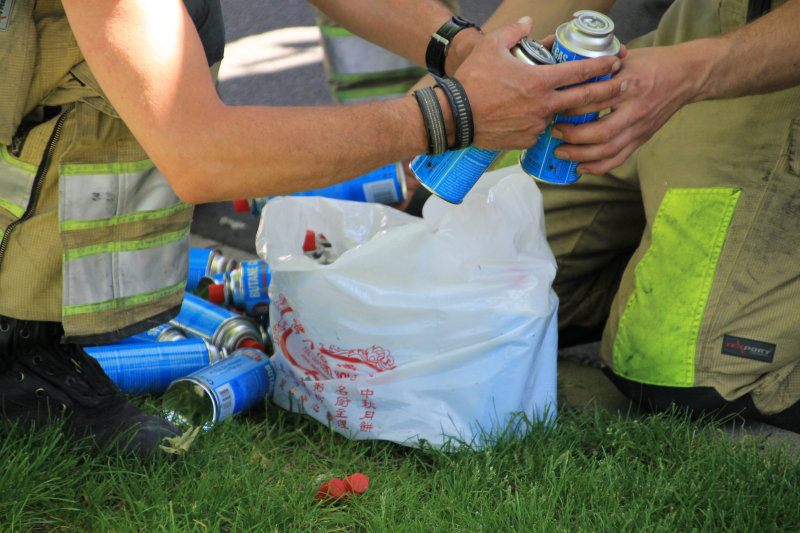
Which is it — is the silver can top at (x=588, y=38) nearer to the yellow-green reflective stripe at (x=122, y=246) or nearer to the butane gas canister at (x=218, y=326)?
the yellow-green reflective stripe at (x=122, y=246)

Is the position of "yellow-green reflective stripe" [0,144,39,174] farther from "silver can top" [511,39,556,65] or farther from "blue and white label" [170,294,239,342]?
"silver can top" [511,39,556,65]

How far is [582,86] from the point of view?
1.34 meters

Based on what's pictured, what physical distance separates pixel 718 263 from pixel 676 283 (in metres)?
0.11

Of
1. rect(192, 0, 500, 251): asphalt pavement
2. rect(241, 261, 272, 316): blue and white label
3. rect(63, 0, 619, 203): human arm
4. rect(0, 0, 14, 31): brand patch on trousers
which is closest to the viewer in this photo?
rect(63, 0, 619, 203): human arm

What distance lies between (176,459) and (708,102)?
1.63m

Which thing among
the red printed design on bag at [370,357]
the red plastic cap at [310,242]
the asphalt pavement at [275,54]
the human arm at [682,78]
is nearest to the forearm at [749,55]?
the human arm at [682,78]

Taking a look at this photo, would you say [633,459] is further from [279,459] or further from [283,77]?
[283,77]

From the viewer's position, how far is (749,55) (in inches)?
59.4

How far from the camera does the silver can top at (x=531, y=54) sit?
133 cm

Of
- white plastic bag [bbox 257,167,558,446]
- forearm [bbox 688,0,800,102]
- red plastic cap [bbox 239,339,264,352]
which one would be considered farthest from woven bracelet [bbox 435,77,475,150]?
red plastic cap [bbox 239,339,264,352]

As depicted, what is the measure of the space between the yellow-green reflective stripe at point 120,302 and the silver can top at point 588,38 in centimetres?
104

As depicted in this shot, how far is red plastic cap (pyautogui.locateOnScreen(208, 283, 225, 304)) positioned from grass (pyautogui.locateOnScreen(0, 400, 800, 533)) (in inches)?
23.9

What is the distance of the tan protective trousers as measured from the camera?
5.41 ft

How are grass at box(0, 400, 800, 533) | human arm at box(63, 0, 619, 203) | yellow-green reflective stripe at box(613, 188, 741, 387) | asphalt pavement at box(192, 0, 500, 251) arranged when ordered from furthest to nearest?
asphalt pavement at box(192, 0, 500, 251)
yellow-green reflective stripe at box(613, 188, 741, 387)
grass at box(0, 400, 800, 533)
human arm at box(63, 0, 619, 203)
